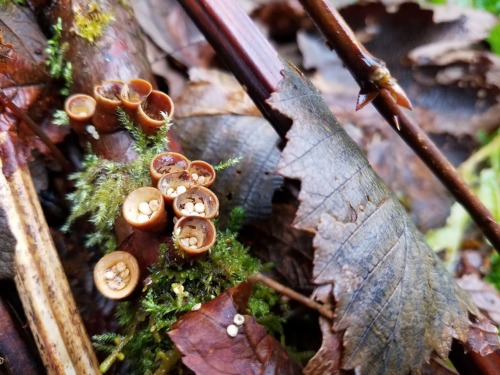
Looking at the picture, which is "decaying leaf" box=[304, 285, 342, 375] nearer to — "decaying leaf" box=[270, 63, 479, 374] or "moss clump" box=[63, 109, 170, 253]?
"decaying leaf" box=[270, 63, 479, 374]

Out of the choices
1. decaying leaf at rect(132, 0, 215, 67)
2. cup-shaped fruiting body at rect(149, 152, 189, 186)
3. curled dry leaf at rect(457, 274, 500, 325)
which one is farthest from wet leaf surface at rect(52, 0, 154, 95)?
curled dry leaf at rect(457, 274, 500, 325)

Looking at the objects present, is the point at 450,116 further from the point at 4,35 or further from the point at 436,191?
the point at 4,35

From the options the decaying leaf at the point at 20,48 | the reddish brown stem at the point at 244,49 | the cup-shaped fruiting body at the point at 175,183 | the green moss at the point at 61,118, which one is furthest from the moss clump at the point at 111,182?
the decaying leaf at the point at 20,48

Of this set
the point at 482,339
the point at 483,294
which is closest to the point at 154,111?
the point at 482,339

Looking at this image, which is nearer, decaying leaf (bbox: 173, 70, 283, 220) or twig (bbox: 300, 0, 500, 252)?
twig (bbox: 300, 0, 500, 252)

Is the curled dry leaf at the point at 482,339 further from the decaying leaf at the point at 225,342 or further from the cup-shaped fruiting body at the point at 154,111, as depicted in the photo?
the cup-shaped fruiting body at the point at 154,111

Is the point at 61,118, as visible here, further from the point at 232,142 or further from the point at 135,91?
the point at 232,142
